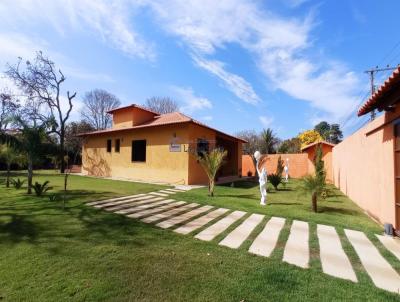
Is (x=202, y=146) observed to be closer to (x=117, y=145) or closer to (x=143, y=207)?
(x=117, y=145)

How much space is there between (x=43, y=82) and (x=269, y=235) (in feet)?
90.6

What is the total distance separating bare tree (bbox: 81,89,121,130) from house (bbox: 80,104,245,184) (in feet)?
69.5

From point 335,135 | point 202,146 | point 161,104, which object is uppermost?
point 161,104

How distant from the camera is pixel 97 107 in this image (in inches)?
1613

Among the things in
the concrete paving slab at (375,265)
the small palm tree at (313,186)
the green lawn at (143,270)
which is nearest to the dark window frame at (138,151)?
the small palm tree at (313,186)

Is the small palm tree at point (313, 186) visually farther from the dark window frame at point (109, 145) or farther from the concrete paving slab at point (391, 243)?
the dark window frame at point (109, 145)

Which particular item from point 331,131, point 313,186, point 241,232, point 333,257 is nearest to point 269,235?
point 241,232

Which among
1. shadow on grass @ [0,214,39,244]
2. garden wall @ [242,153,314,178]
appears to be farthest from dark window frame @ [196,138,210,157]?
shadow on grass @ [0,214,39,244]

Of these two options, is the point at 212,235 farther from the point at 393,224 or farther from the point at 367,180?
the point at 367,180

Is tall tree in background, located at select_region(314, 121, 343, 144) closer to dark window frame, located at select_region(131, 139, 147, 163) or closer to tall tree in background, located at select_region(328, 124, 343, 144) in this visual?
tall tree in background, located at select_region(328, 124, 343, 144)

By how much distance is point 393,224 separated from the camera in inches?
218

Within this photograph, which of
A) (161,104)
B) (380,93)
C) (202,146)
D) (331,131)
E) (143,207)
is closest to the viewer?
(380,93)

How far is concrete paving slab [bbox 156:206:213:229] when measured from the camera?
587 centimetres

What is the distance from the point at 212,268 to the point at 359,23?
11.0 meters
